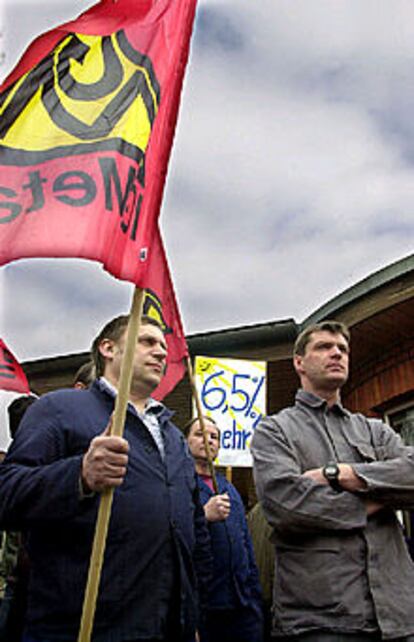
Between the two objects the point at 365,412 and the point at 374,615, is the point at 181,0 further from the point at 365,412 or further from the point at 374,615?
the point at 365,412

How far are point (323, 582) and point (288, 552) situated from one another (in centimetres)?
20

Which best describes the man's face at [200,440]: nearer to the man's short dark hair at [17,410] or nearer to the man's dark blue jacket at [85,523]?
the man's short dark hair at [17,410]

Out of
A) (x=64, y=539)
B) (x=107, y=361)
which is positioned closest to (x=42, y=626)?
(x=64, y=539)

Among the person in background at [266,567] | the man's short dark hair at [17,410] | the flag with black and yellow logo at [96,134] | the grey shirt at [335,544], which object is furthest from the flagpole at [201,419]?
the flag with black and yellow logo at [96,134]

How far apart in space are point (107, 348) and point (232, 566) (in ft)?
5.42

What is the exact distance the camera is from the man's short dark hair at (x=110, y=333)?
127 inches

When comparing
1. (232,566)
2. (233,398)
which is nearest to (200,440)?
(232,566)

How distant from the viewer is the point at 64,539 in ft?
8.27

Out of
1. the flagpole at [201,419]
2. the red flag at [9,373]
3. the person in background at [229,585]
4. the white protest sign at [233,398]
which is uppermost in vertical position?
the white protest sign at [233,398]

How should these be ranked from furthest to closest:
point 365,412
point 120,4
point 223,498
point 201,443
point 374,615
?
point 365,412
point 201,443
point 223,498
point 120,4
point 374,615

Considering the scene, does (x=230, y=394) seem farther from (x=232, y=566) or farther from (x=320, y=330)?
(x=320, y=330)

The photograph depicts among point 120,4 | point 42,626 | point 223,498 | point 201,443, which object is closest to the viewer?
point 42,626

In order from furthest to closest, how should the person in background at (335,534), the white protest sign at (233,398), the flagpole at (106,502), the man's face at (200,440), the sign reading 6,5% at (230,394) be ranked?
the sign reading 6,5% at (230,394)
the white protest sign at (233,398)
the man's face at (200,440)
the person in background at (335,534)
the flagpole at (106,502)

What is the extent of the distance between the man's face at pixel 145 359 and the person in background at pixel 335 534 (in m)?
0.53
